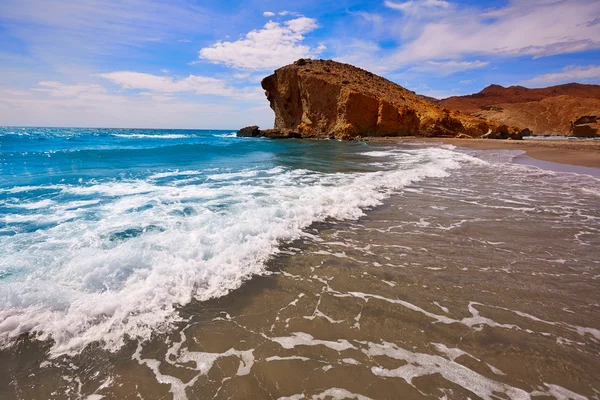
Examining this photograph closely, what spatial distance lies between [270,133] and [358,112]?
47.1ft

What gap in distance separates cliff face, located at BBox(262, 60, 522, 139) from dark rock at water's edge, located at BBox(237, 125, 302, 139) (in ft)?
3.31

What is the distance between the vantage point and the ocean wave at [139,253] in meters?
2.96

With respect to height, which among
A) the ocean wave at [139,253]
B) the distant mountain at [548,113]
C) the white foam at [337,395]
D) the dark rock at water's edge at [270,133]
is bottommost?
the white foam at [337,395]

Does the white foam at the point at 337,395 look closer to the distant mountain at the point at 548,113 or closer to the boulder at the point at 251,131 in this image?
the boulder at the point at 251,131

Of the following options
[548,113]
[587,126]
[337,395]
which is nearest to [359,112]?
[587,126]

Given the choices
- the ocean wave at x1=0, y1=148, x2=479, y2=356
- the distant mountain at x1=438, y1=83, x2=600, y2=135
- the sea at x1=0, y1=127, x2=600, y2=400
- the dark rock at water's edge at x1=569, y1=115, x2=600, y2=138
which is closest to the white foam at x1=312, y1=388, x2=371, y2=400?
the sea at x1=0, y1=127, x2=600, y2=400

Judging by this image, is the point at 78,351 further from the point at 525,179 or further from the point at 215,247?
the point at 525,179

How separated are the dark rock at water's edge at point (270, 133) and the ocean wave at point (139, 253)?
36.8 m

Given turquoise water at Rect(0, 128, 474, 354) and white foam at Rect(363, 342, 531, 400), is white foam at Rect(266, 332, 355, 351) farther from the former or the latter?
turquoise water at Rect(0, 128, 474, 354)

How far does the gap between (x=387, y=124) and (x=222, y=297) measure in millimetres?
41374

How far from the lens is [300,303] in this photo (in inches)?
130

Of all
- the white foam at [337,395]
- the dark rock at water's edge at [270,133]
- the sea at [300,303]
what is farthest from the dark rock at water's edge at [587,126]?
the white foam at [337,395]

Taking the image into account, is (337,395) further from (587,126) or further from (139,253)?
(587,126)

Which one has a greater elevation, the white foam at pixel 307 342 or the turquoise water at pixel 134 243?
the turquoise water at pixel 134 243
